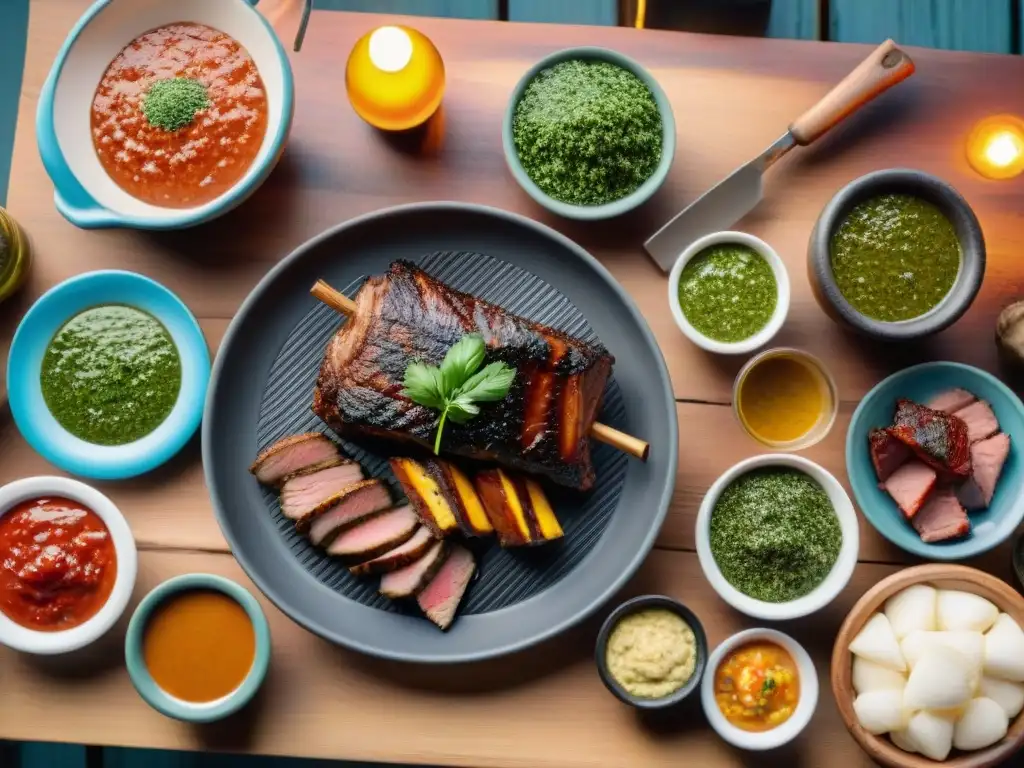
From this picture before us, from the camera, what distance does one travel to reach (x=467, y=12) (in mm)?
3084

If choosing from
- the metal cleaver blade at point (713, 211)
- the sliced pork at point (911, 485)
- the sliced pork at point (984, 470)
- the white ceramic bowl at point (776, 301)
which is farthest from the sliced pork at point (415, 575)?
the sliced pork at point (984, 470)

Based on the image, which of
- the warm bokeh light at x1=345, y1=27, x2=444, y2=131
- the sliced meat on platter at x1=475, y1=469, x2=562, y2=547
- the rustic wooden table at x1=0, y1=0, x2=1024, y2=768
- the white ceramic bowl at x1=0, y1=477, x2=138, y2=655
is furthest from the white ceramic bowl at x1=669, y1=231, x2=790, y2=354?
the white ceramic bowl at x1=0, y1=477, x2=138, y2=655

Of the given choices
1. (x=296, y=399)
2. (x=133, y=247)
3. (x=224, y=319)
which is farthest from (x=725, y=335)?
(x=133, y=247)

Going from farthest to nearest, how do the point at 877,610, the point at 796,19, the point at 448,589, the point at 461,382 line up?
the point at 796,19 → the point at 448,589 → the point at 877,610 → the point at 461,382

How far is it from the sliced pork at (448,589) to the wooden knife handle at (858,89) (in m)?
1.57

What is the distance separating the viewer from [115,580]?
2.58 meters

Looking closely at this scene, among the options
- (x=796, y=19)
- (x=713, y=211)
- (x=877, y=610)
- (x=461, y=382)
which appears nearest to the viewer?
(x=461, y=382)

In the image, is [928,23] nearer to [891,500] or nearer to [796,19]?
[796,19]

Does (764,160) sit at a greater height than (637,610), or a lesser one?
greater

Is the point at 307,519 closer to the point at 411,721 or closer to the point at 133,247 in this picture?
the point at 411,721

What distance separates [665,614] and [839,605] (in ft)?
1.79

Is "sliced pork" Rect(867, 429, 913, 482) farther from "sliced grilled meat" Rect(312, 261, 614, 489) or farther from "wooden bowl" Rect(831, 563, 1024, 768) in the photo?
"sliced grilled meat" Rect(312, 261, 614, 489)

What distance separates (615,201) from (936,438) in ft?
3.63

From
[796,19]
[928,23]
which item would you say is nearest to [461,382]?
[796,19]
